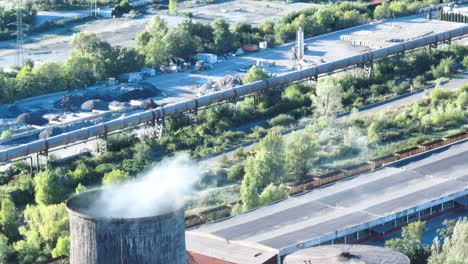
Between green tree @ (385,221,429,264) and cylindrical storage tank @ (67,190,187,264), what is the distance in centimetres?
1118

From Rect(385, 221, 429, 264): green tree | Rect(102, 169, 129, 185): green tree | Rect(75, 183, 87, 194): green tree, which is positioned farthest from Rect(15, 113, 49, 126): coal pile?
Rect(385, 221, 429, 264): green tree

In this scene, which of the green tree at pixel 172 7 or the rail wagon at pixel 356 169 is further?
the green tree at pixel 172 7

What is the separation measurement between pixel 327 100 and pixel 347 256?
22370 millimetres

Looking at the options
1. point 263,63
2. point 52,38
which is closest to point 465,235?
point 263,63

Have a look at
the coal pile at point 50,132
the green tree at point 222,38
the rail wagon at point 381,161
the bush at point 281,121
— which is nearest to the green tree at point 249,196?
the rail wagon at point 381,161

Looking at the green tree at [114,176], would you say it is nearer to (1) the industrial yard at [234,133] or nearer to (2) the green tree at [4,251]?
(1) the industrial yard at [234,133]

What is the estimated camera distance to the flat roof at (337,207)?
32.0m

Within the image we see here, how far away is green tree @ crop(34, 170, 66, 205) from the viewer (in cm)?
3819

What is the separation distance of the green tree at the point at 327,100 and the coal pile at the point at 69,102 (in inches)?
403

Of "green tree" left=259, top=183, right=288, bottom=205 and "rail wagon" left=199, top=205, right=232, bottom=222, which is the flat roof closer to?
"green tree" left=259, top=183, right=288, bottom=205

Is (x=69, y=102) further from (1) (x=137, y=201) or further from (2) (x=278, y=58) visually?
(1) (x=137, y=201)

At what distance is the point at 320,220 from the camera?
33.4 m

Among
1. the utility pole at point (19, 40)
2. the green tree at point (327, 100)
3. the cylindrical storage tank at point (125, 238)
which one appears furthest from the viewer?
the utility pole at point (19, 40)

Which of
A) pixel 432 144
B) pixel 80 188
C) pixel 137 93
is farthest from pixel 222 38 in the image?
pixel 80 188
